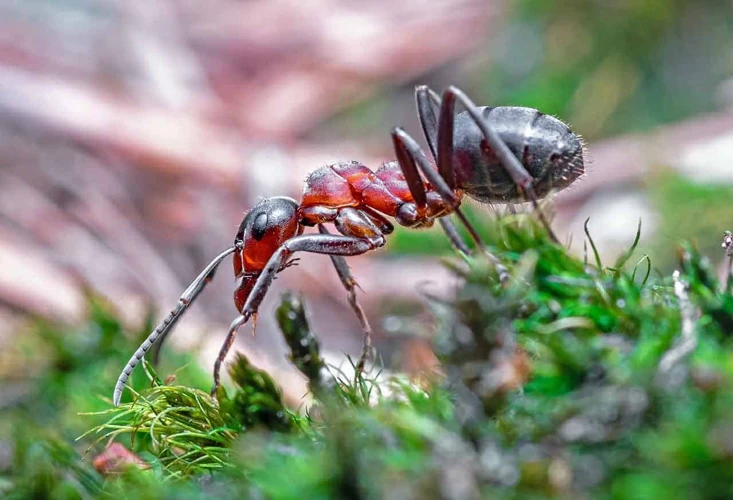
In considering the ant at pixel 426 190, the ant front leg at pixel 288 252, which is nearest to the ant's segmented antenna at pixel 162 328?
the ant at pixel 426 190

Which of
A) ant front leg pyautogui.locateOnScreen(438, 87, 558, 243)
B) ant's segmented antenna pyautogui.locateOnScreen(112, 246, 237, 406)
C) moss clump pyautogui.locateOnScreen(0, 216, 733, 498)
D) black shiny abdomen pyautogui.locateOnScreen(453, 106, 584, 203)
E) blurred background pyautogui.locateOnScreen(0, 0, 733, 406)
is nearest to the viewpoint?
moss clump pyautogui.locateOnScreen(0, 216, 733, 498)

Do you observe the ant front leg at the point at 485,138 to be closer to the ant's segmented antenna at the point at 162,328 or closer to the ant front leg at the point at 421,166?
the ant front leg at the point at 421,166

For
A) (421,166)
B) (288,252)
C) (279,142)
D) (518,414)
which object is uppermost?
(279,142)

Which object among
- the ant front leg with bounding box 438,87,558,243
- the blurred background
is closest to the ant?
the ant front leg with bounding box 438,87,558,243

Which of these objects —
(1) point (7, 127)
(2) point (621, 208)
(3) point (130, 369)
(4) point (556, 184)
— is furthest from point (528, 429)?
(1) point (7, 127)

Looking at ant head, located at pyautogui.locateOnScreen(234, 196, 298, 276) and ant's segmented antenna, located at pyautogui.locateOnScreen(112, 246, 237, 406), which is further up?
ant head, located at pyautogui.locateOnScreen(234, 196, 298, 276)

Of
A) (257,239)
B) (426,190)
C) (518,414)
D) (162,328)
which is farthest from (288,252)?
(518,414)

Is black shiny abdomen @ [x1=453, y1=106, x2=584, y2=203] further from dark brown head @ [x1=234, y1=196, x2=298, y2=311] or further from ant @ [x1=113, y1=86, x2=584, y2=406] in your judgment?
dark brown head @ [x1=234, y1=196, x2=298, y2=311]

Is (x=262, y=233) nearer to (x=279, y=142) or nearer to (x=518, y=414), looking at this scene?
(x=518, y=414)
